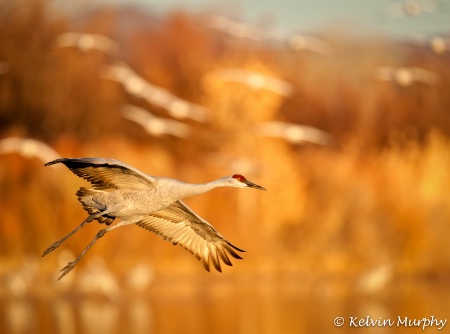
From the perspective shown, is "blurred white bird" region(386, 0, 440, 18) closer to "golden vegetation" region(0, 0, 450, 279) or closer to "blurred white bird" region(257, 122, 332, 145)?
"golden vegetation" region(0, 0, 450, 279)

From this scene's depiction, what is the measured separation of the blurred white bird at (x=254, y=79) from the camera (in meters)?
13.9

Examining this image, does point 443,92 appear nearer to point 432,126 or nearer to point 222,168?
point 432,126

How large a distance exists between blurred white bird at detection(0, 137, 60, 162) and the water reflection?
1867 mm

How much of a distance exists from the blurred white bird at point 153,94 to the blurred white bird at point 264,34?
1117 mm

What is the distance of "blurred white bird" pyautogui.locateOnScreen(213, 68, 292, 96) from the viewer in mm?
13875

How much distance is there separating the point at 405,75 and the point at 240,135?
7.96 ft

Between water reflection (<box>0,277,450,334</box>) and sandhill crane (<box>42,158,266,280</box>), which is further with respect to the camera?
water reflection (<box>0,277,450,334</box>)

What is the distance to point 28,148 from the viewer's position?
13.8 meters

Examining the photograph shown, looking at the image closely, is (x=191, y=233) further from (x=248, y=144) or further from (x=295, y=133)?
(x=295, y=133)

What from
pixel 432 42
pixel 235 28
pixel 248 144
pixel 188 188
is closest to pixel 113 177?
pixel 188 188

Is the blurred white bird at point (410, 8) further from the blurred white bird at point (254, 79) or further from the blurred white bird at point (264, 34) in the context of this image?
the blurred white bird at point (254, 79)

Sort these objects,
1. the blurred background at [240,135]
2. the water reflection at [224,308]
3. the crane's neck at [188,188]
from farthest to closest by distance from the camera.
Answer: the blurred background at [240,135] < the water reflection at [224,308] < the crane's neck at [188,188]

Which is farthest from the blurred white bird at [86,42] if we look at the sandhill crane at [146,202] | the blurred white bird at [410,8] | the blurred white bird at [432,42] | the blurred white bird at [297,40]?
the sandhill crane at [146,202]

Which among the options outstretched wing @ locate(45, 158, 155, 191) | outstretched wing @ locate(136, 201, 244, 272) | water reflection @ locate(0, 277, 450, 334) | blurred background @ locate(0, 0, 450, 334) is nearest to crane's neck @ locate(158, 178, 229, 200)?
Answer: outstretched wing @ locate(45, 158, 155, 191)
